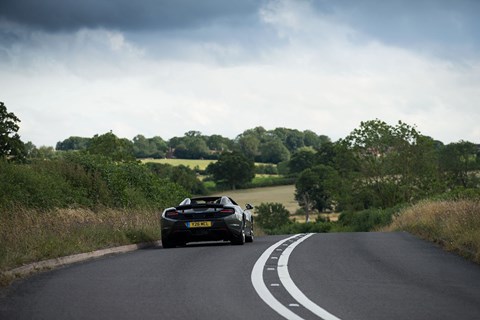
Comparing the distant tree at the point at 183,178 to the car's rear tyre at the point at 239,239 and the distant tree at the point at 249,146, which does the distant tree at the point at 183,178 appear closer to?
the distant tree at the point at 249,146

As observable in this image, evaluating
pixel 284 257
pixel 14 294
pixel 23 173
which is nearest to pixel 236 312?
pixel 14 294

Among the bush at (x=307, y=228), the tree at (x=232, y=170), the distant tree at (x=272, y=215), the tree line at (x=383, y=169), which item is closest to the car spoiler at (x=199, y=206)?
the tree line at (x=383, y=169)

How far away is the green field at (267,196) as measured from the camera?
112m

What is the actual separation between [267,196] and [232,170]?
1010 cm

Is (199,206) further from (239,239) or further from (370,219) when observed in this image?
(370,219)

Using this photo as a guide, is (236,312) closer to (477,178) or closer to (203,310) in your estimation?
(203,310)

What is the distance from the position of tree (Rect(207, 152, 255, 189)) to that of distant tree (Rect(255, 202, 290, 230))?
14.0 metres

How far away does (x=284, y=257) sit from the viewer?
15.3 meters

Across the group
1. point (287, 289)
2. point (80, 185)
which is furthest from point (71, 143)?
point (287, 289)

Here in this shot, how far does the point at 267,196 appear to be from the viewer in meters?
116

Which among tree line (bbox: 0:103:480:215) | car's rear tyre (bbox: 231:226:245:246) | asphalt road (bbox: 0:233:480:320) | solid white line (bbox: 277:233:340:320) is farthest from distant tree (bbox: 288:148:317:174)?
solid white line (bbox: 277:233:340:320)

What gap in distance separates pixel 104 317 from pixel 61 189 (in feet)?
77.8

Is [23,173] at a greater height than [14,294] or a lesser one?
greater

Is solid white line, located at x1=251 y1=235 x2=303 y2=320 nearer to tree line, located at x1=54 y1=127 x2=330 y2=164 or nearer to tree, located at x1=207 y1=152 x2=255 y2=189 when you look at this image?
tree, located at x1=207 y1=152 x2=255 y2=189
